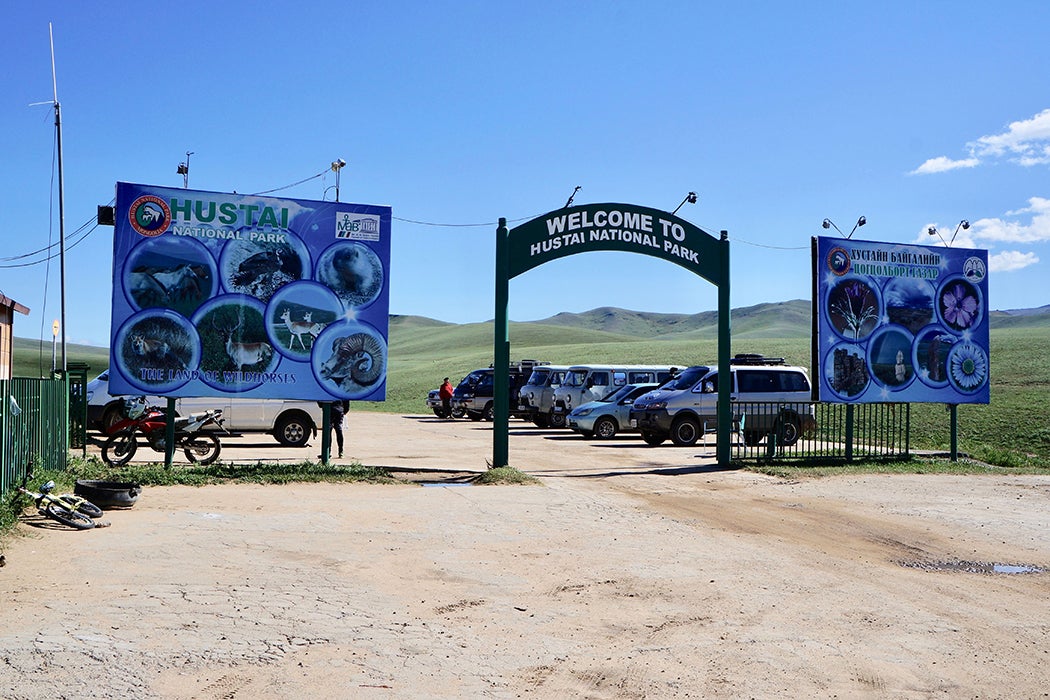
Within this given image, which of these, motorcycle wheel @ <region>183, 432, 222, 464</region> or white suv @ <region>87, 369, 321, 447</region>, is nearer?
motorcycle wheel @ <region>183, 432, 222, 464</region>

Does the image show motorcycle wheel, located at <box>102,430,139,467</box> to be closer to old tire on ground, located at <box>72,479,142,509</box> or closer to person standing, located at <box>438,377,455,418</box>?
old tire on ground, located at <box>72,479,142,509</box>

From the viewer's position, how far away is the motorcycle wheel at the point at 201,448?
1784 centimetres

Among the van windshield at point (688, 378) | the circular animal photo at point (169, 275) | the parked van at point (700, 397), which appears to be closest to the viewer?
the circular animal photo at point (169, 275)

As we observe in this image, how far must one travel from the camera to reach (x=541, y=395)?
31.7m

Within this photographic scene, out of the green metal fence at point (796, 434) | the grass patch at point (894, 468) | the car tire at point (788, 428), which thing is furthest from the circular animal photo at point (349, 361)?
the car tire at point (788, 428)

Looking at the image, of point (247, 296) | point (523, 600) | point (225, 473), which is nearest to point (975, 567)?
point (523, 600)

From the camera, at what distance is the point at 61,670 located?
553 centimetres

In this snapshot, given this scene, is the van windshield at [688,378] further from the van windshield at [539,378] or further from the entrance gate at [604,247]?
the van windshield at [539,378]

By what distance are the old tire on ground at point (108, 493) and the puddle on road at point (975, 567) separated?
881cm

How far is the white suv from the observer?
21781 mm

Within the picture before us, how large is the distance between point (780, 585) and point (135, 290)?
12.0m

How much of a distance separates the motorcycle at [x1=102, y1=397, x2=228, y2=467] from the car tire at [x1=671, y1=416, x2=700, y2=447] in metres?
11.3

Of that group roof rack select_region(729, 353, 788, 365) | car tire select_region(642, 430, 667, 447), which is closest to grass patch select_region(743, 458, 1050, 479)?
roof rack select_region(729, 353, 788, 365)

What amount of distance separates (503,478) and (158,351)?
6.19 meters
